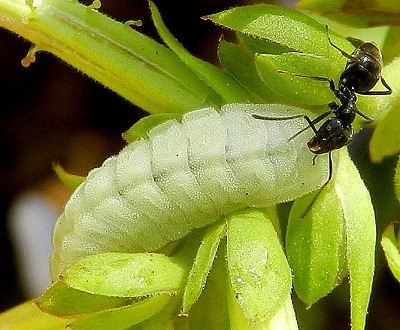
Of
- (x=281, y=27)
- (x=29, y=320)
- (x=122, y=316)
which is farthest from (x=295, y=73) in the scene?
(x=29, y=320)

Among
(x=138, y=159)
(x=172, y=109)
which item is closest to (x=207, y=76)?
(x=172, y=109)

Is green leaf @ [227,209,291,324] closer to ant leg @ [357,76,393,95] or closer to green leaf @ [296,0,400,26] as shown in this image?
ant leg @ [357,76,393,95]

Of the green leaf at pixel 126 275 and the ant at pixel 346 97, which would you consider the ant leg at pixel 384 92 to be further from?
the green leaf at pixel 126 275

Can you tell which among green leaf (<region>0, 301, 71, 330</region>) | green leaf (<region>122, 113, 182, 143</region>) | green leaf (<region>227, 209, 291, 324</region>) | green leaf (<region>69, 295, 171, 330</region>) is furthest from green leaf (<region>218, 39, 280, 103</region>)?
green leaf (<region>0, 301, 71, 330</region>)

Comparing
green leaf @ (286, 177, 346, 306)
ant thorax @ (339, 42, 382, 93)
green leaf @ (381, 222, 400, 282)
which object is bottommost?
green leaf @ (381, 222, 400, 282)

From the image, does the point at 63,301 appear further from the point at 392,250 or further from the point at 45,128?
the point at 45,128
